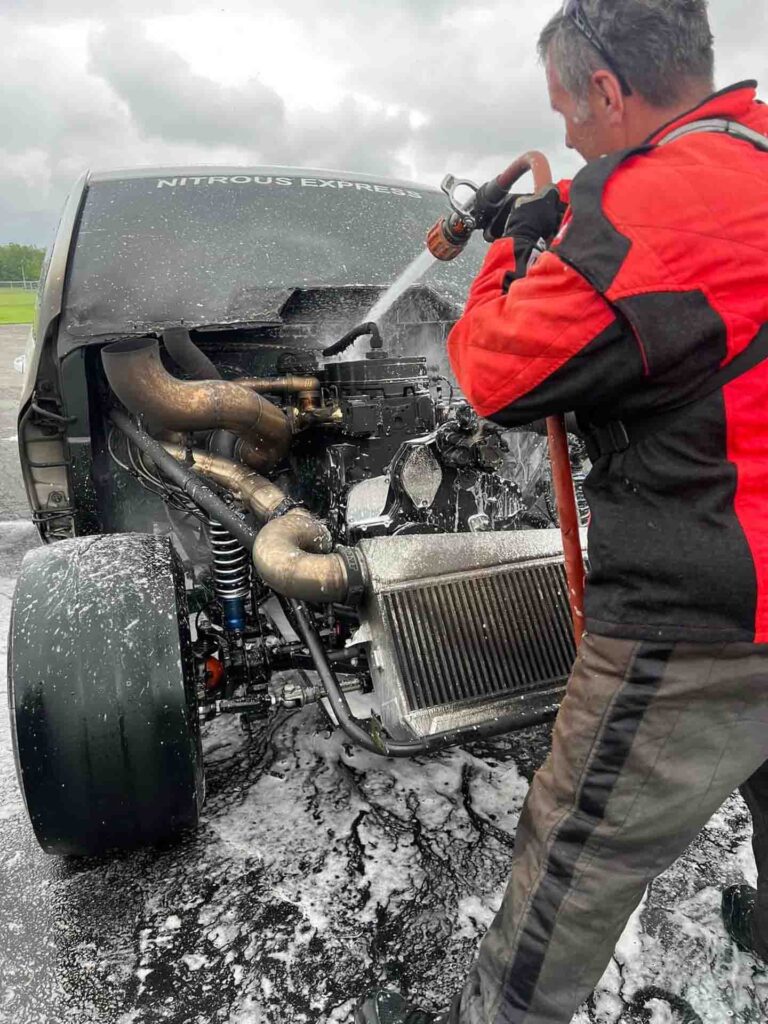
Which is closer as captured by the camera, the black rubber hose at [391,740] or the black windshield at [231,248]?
the black rubber hose at [391,740]

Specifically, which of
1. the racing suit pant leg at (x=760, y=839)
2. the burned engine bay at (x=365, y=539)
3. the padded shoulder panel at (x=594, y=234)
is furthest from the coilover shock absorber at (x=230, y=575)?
the padded shoulder panel at (x=594, y=234)

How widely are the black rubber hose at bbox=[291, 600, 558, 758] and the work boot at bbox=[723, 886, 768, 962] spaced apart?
667 mm

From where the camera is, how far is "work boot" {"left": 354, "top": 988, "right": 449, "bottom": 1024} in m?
1.75

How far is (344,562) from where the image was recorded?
7.27ft

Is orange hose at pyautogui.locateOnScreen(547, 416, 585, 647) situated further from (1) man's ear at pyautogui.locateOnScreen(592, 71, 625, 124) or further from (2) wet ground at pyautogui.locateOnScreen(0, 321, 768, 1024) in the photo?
(2) wet ground at pyautogui.locateOnScreen(0, 321, 768, 1024)

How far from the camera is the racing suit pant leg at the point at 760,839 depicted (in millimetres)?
1851

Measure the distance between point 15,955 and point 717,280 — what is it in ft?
7.63

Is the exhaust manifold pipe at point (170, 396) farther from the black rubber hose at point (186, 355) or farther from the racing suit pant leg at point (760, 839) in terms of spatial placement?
the racing suit pant leg at point (760, 839)

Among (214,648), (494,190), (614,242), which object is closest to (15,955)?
(214,648)

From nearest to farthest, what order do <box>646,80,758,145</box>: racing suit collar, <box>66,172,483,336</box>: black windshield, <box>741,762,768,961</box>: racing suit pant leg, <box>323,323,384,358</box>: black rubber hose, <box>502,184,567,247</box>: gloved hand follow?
<box>646,80,758,145</box>: racing suit collar
<box>502,184,567,247</box>: gloved hand
<box>741,762,768,961</box>: racing suit pant leg
<box>323,323,384,358</box>: black rubber hose
<box>66,172,483,336</box>: black windshield

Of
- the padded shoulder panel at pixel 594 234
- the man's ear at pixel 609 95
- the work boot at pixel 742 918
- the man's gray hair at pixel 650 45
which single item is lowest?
the work boot at pixel 742 918

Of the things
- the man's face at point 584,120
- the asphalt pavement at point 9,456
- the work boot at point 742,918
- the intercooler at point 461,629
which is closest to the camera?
the man's face at point 584,120

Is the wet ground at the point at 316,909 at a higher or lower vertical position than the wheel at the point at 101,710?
lower

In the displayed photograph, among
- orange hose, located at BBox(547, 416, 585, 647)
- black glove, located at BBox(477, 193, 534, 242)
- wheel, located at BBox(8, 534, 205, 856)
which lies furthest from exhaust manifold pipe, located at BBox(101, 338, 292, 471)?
orange hose, located at BBox(547, 416, 585, 647)
